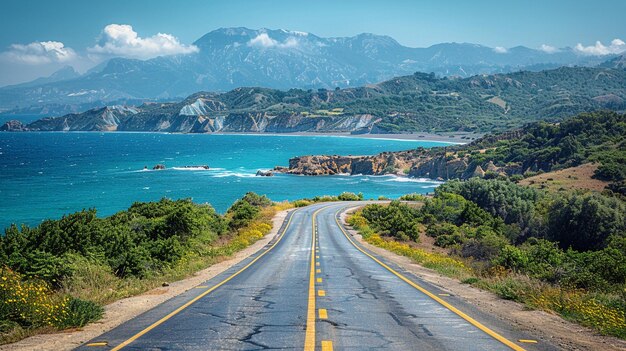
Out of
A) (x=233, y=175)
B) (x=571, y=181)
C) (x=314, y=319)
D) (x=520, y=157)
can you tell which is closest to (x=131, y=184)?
(x=233, y=175)

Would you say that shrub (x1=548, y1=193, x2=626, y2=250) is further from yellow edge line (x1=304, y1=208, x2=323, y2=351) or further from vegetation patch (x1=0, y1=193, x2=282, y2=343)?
yellow edge line (x1=304, y1=208, x2=323, y2=351)

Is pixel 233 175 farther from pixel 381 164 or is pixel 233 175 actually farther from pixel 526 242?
pixel 526 242

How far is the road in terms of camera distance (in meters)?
9.22

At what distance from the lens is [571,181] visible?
74938 millimetres

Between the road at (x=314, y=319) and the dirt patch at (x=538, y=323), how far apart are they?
44cm

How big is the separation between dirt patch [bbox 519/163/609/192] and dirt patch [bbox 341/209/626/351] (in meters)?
60.9

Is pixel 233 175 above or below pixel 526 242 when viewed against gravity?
above

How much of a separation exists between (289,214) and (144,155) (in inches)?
5555

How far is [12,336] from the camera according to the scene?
31.5 ft

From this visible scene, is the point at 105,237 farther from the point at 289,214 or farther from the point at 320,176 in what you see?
the point at 320,176

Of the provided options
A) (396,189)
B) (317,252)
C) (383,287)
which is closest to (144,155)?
(396,189)

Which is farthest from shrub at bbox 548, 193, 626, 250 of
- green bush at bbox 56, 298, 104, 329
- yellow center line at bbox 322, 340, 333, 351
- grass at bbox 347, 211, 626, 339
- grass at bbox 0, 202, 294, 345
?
green bush at bbox 56, 298, 104, 329

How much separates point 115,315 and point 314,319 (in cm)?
495

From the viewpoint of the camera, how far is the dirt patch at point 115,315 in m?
9.28
